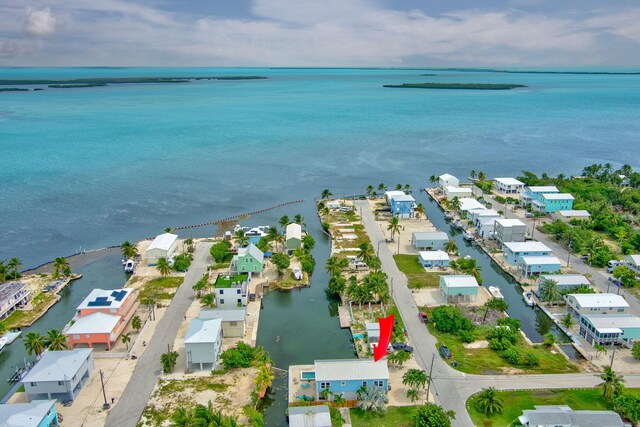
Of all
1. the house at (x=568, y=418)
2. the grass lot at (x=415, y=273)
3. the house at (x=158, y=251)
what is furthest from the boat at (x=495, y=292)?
the house at (x=158, y=251)

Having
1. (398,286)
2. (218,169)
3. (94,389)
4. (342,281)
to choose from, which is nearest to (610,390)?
(398,286)

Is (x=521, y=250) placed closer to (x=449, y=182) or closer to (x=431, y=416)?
(x=431, y=416)

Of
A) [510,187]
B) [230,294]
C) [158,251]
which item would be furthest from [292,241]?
[510,187]

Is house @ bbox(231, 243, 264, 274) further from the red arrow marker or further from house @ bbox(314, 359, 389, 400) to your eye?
the red arrow marker

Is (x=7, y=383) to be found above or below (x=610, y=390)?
below

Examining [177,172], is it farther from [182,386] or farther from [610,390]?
[610,390]

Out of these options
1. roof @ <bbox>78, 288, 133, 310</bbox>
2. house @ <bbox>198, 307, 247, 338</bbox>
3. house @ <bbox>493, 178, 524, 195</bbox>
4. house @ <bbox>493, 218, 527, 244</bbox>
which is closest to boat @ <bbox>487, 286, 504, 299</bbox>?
house @ <bbox>493, 218, 527, 244</bbox>
